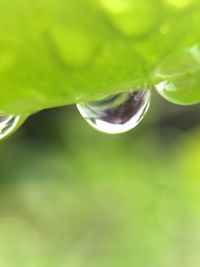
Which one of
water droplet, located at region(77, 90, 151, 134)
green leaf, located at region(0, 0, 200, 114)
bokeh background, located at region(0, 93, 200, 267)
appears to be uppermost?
bokeh background, located at region(0, 93, 200, 267)

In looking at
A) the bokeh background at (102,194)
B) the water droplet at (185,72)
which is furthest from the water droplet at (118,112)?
the bokeh background at (102,194)

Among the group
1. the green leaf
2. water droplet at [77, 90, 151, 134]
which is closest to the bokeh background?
water droplet at [77, 90, 151, 134]

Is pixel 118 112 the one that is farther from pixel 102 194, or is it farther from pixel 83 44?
pixel 102 194

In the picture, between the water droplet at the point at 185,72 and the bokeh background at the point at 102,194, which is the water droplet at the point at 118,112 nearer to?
the water droplet at the point at 185,72

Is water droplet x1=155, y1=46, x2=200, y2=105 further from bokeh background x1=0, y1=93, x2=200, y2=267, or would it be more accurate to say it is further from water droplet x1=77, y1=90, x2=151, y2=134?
bokeh background x1=0, y1=93, x2=200, y2=267

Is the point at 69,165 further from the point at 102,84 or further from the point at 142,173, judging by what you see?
the point at 102,84

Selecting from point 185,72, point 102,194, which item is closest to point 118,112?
point 185,72
